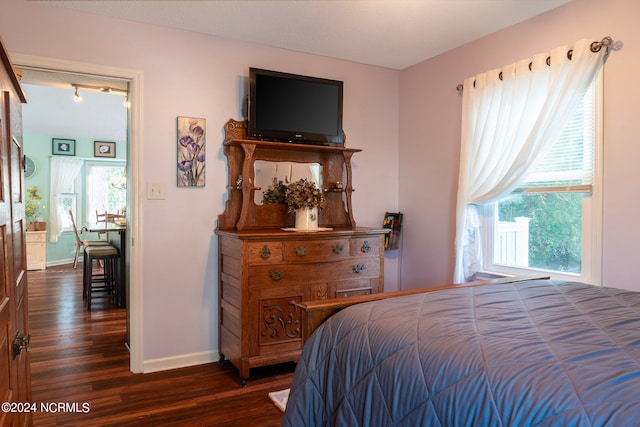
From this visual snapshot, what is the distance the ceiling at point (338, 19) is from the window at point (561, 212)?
0.82m

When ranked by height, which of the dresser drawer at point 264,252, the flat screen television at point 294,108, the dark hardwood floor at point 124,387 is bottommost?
the dark hardwood floor at point 124,387

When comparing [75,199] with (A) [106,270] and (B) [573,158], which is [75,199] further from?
(B) [573,158]

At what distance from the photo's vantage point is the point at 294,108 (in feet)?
10.6

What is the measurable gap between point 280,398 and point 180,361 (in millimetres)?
924

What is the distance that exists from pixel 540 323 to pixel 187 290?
7.88 ft

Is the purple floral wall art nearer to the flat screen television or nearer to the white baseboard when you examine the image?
the flat screen television

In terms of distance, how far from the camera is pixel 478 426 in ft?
3.21

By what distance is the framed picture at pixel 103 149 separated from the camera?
815 cm

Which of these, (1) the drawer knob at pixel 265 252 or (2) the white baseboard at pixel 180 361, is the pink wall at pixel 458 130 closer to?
(1) the drawer knob at pixel 265 252

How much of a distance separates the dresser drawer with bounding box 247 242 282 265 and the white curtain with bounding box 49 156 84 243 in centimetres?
665

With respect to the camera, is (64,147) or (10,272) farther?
(64,147)

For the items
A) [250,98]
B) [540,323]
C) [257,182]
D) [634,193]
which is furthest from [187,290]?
[634,193]

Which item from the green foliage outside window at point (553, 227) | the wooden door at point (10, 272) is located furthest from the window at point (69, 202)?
the green foliage outside window at point (553, 227)

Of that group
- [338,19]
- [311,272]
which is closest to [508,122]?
[338,19]
